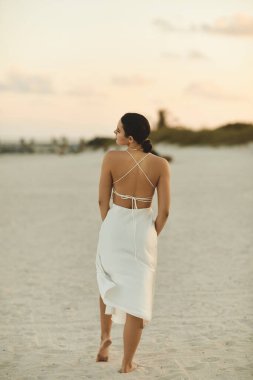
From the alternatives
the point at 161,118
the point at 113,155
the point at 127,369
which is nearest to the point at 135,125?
the point at 113,155

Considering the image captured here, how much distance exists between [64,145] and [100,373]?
40215 mm

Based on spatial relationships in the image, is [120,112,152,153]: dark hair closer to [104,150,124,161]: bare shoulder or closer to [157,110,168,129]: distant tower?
[104,150,124,161]: bare shoulder

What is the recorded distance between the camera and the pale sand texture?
16.7 feet

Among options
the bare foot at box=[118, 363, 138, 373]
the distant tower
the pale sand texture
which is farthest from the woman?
the distant tower

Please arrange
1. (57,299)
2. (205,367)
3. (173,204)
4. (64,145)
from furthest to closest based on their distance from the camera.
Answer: (64,145) < (173,204) < (57,299) < (205,367)

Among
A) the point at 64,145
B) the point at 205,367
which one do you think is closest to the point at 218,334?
the point at 205,367

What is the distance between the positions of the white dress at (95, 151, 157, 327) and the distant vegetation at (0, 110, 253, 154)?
26.1 m

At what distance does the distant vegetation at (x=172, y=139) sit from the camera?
3209 centimetres

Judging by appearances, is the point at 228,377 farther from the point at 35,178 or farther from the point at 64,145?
the point at 64,145

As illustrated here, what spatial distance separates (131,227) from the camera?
4.61 metres

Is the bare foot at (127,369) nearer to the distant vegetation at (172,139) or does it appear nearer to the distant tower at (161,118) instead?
the distant vegetation at (172,139)

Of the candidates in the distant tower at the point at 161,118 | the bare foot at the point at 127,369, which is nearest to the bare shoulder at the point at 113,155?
the bare foot at the point at 127,369

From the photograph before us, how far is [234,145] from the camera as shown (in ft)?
98.9

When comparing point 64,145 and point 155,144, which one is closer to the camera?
point 155,144
